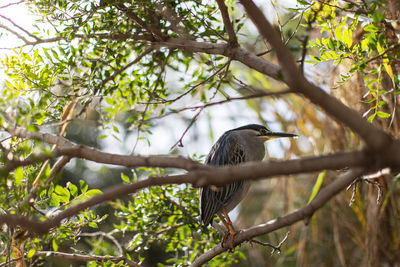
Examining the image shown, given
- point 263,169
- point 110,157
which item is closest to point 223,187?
point 110,157

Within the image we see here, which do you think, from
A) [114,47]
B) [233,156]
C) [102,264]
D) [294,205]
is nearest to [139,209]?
[102,264]

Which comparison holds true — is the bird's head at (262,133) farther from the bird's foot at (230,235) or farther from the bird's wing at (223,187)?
the bird's foot at (230,235)

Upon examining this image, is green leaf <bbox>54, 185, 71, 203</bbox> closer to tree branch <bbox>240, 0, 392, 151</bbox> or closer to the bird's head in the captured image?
tree branch <bbox>240, 0, 392, 151</bbox>

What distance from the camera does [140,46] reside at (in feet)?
7.37

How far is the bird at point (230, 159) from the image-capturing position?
8.03 feet

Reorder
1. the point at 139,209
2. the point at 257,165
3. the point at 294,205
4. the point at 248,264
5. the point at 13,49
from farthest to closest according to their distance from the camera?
the point at 248,264 → the point at 294,205 → the point at 139,209 → the point at 13,49 → the point at 257,165

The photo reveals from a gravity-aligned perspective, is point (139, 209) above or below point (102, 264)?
above

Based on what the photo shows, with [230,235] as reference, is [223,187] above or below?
above

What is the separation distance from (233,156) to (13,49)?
5.02ft

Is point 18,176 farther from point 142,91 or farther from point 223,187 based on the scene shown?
point 223,187

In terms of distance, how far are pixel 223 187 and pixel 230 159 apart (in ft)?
0.69

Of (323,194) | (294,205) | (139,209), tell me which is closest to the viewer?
(323,194)

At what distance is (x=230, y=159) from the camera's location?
2.81 metres

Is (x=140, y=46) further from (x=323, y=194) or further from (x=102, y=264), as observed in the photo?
(x=323, y=194)
